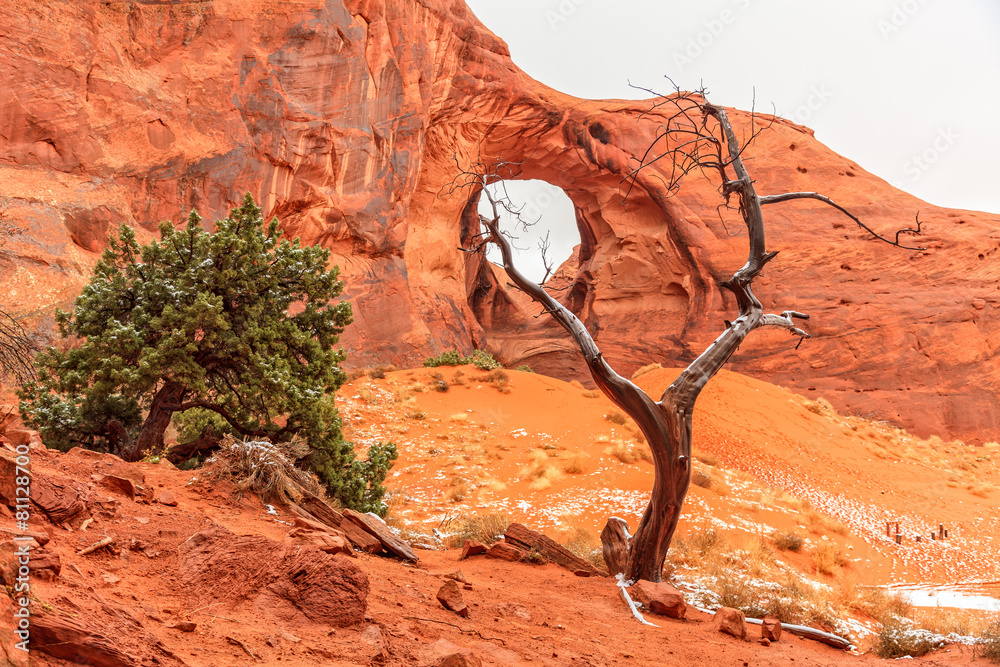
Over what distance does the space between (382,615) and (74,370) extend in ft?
18.6

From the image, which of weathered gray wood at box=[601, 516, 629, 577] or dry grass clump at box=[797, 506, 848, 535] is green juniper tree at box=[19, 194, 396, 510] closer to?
weathered gray wood at box=[601, 516, 629, 577]

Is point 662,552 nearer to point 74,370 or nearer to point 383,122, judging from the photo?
point 74,370

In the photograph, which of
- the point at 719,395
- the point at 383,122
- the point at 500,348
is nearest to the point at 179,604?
the point at 719,395

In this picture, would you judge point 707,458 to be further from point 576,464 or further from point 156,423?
point 156,423

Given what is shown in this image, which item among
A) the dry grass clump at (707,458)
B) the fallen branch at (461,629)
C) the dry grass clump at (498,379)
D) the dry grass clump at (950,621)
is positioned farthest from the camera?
the dry grass clump at (498,379)

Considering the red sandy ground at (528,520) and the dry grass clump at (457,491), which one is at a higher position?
the red sandy ground at (528,520)

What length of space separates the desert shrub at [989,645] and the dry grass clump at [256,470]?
5.89m

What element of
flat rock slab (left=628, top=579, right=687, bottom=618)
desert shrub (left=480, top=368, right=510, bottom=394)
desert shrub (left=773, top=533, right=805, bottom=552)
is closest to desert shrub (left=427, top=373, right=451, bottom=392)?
desert shrub (left=480, top=368, right=510, bottom=394)

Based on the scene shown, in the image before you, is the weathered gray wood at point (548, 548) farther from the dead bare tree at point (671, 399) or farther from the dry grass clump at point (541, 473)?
the dry grass clump at point (541, 473)

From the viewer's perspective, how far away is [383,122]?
22.9 m

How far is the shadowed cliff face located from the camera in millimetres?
15492

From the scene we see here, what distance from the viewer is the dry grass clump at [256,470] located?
19.2ft

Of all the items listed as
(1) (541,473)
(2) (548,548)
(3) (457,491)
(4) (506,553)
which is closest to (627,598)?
(2) (548,548)

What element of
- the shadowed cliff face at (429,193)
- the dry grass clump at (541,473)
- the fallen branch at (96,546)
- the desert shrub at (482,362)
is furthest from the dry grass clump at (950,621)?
the desert shrub at (482,362)
